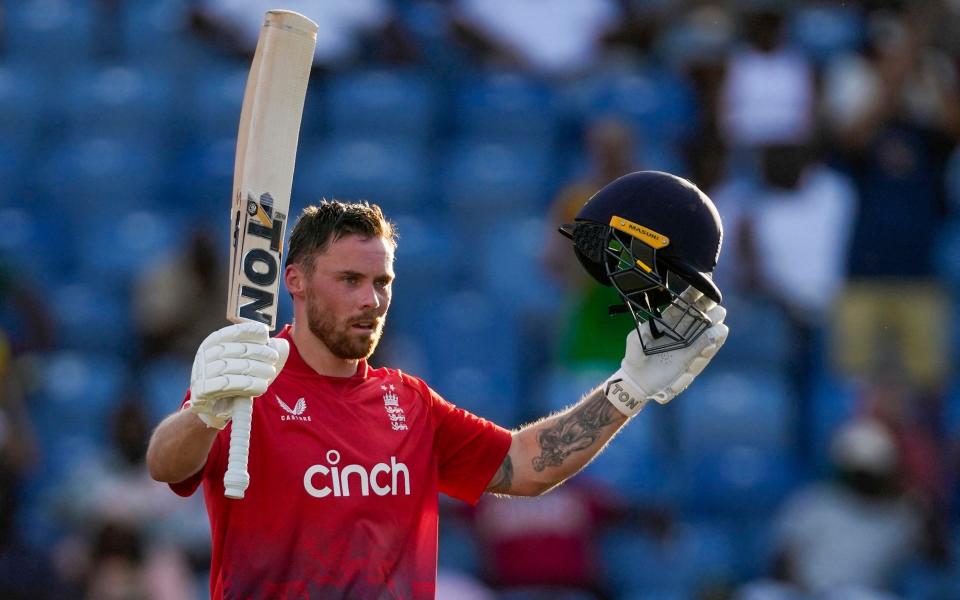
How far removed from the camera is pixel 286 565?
12.5ft

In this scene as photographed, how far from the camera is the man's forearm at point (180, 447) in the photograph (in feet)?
11.9

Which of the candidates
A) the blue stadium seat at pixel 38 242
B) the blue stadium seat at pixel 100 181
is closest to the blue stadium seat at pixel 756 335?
the blue stadium seat at pixel 100 181

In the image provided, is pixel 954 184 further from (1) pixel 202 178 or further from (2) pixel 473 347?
(1) pixel 202 178

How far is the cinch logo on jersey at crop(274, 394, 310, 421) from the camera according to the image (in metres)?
3.94

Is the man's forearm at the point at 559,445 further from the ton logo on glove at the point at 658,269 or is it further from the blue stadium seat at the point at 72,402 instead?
the blue stadium seat at the point at 72,402

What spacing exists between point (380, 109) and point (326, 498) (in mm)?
5886

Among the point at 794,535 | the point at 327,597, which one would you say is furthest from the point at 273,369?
the point at 794,535

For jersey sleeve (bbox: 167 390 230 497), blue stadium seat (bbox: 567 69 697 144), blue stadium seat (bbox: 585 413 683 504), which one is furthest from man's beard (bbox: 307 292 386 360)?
blue stadium seat (bbox: 567 69 697 144)

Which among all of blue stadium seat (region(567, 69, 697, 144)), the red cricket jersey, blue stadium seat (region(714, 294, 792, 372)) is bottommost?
the red cricket jersey

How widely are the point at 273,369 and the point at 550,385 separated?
4.57 meters

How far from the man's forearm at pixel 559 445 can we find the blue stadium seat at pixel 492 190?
16.1 feet

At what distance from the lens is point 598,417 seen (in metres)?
4.18

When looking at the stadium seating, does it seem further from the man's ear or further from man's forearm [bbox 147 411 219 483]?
man's forearm [bbox 147 411 219 483]

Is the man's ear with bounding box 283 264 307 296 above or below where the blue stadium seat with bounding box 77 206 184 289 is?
below
